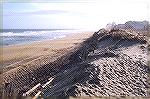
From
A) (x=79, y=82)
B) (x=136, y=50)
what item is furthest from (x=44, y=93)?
(x=136, y=50)

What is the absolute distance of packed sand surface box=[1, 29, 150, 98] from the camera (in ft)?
31.3

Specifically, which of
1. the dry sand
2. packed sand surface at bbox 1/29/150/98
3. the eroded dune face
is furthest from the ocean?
the eroded dune face

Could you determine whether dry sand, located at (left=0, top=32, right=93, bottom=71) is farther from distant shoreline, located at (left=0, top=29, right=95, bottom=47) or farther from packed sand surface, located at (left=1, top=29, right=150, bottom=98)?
packed sand surface, located at (left=1, top=29, right=150, bottom=98)

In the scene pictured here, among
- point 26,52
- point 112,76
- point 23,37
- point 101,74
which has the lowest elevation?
point 23,37

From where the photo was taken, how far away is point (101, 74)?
10.3 m

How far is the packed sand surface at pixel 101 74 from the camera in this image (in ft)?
31.3

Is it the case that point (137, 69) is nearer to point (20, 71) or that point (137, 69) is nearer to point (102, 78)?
point (102, 78)

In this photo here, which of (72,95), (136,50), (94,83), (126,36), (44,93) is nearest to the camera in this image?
(72,95)

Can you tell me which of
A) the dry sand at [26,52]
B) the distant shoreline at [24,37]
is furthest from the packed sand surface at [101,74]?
the distant shoreline at [24,37]

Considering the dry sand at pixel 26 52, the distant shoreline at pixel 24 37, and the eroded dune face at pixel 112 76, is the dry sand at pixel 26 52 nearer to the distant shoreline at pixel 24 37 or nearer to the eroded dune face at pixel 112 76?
the distant shoreline at pixel 24 37

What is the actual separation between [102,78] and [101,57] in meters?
2.51

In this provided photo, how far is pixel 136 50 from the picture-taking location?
13891 mm

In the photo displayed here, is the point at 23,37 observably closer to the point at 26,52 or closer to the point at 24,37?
the point at 24,37

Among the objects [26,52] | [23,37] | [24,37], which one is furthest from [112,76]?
[23,37]
